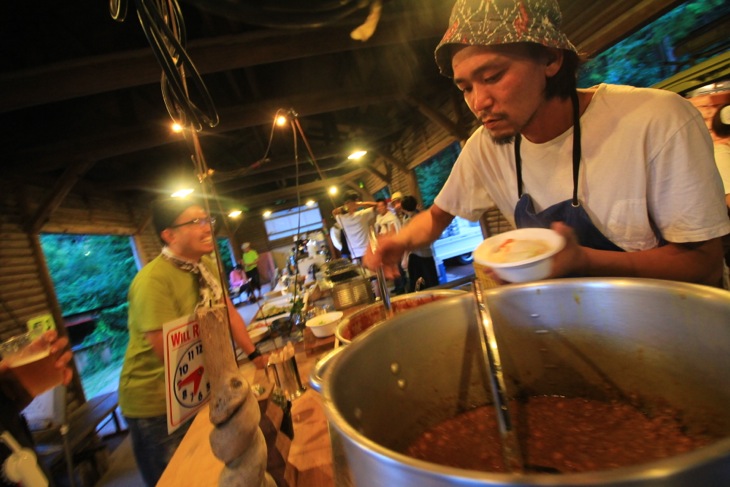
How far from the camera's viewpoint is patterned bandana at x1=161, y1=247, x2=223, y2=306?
266 centimetres

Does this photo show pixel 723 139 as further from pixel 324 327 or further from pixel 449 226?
pixel 449 226

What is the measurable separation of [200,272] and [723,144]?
184 inches

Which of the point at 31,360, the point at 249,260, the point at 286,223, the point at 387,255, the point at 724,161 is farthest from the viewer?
the point at 286,223

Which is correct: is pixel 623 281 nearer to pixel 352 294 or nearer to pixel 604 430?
pixel 604 430

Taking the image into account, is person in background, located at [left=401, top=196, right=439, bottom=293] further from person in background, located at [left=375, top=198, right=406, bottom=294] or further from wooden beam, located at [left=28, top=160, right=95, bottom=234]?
wooden beam, located at [left=28, top=160, right=95, bottom=234]

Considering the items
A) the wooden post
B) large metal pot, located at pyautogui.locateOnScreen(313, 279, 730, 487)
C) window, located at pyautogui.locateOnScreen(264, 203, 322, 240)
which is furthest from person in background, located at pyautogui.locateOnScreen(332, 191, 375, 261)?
window, located at pyautogui.locateOnScreen(264, 203, 322, 240)

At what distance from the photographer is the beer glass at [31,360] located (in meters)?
1.75

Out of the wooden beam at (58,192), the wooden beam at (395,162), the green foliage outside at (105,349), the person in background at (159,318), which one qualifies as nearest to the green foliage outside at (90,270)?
the green foliage outside at (105,349)

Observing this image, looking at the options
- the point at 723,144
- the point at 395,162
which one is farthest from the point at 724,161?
the point at 395,162

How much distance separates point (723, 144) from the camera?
9.07 feet

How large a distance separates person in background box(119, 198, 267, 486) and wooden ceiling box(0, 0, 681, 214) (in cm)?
84

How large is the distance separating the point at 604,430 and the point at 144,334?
9.09 feet

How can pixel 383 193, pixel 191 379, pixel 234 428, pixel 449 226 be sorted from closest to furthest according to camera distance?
pixel 234 428 → pixel 191 379 → pixel 449 226 → pixel 383 193

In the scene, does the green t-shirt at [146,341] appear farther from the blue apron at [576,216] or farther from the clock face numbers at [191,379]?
the blue apron at [576,216]
